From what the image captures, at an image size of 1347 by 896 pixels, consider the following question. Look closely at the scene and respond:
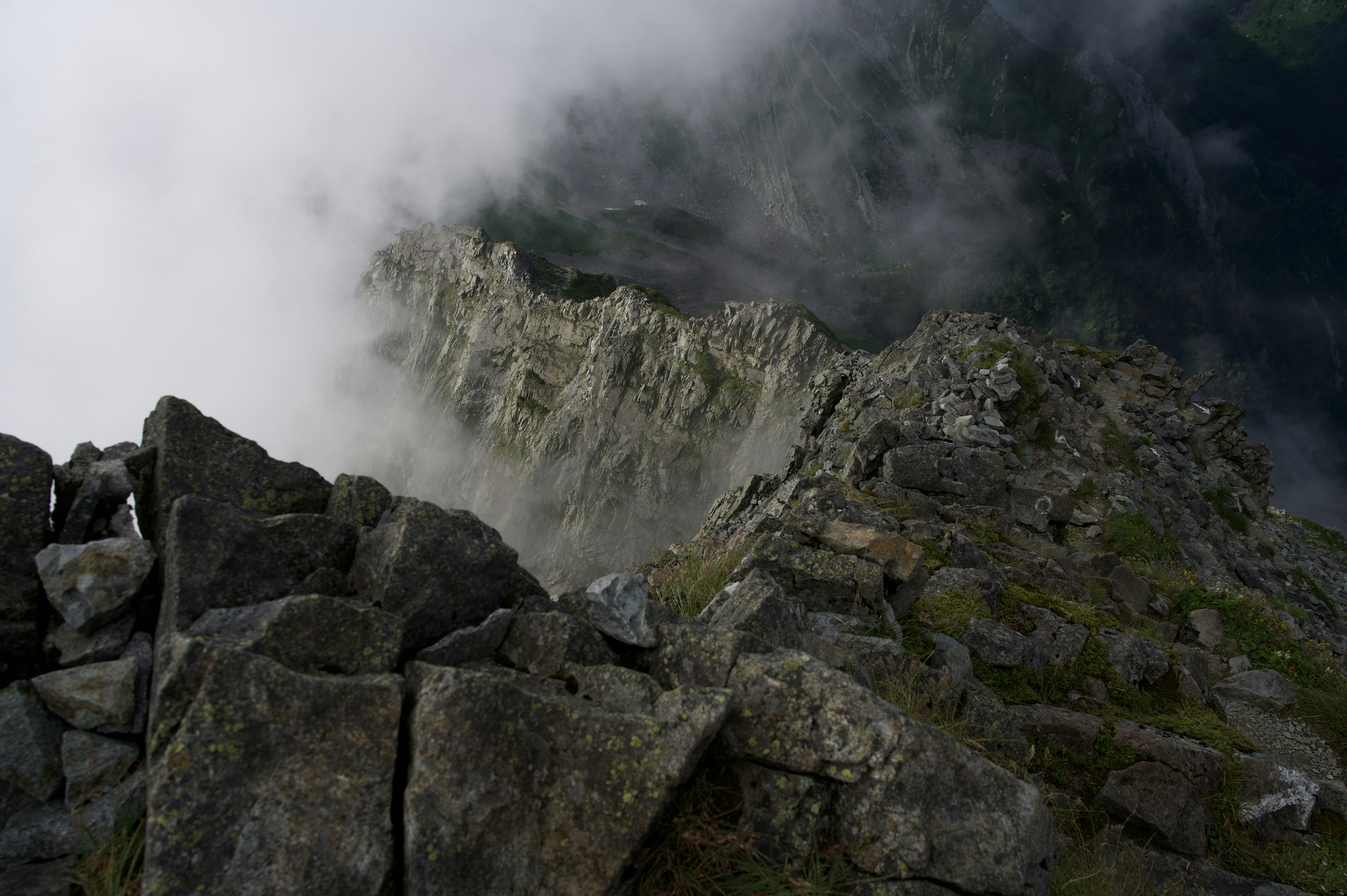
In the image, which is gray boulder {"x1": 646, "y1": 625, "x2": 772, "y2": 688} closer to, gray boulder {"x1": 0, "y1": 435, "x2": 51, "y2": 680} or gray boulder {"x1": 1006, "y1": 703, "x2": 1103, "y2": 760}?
gray boulder {"x1": 1006, "y1": 703, "x2": 1103, "y2": 760}

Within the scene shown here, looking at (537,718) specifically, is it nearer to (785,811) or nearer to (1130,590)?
(785,811)

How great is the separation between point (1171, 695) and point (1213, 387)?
6243 inches

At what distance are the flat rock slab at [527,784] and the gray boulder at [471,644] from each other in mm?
598

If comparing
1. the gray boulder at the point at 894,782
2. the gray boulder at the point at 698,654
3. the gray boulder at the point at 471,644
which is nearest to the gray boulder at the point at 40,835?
the gray boulder at the point at 471,644

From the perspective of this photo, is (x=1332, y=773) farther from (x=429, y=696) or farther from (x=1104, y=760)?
(x=429, y=696)

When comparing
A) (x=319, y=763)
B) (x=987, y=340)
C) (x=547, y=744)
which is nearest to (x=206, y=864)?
(x=319, y=763)

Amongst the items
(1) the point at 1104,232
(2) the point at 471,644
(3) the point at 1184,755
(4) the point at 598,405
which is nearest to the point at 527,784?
(2) the point at 471,644

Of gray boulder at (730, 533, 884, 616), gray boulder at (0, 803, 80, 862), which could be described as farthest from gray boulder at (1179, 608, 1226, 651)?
gray boulder at (0, 803, 80, 862)

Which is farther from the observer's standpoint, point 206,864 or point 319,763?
point 319,763

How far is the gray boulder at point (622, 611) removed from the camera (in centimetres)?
505

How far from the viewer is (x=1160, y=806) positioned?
6.24 meters

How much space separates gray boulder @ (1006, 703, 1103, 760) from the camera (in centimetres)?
675

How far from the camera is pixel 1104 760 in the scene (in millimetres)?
6641

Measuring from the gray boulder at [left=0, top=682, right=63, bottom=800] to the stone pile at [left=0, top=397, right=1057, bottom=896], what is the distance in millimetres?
13
